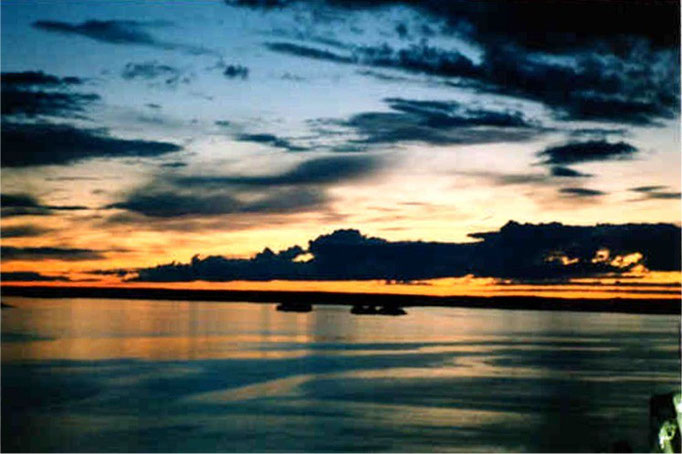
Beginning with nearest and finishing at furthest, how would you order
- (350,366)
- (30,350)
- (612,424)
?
(612,424) → (350,366) → (30,350)

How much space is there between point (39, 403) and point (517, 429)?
7.08 meters

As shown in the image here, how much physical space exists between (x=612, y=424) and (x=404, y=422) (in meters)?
2.69

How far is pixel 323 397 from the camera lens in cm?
1362

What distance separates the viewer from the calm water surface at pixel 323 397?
9.80m

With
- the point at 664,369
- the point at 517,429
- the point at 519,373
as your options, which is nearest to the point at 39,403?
the point at 517,429

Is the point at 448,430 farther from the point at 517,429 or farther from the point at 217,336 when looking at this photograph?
the point at 217,336

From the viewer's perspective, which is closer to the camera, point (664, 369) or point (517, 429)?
point (517, 429)

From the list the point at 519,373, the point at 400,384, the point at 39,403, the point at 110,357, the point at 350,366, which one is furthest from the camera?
the point at 110,357

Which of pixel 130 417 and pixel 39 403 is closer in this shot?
pixel 130 417

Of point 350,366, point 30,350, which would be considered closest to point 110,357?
point 30,350

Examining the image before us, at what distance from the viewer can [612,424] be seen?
10742 millimetres

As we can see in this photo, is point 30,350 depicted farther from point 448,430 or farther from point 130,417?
point 448,430

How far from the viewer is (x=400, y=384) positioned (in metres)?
15.0

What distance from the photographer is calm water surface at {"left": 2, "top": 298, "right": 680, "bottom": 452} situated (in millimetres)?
9805
